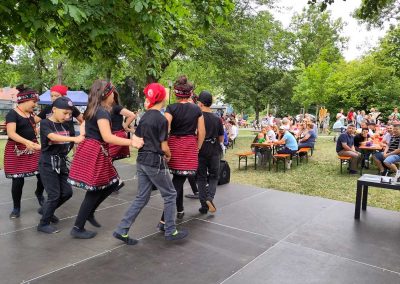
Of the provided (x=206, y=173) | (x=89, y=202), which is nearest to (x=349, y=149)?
(x=206, y=173)

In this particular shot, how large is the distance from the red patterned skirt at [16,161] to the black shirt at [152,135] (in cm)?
184

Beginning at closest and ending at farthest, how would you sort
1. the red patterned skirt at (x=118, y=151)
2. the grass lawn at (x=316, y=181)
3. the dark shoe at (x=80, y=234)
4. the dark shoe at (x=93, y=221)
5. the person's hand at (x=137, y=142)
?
the person's hand at (x=137, y=142), the dark shoe at (x=80, y=234), the dark shoe at (x=93, y=221), the red patterned skirt at (x=118, y=151), the grass lawn at (x=316, y=181)

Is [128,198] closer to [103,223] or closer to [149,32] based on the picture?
[103,223]

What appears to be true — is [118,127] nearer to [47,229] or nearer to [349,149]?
[47,229]

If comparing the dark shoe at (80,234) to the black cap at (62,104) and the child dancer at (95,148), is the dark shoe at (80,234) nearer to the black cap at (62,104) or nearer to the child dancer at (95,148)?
the child dancer at (95,148)

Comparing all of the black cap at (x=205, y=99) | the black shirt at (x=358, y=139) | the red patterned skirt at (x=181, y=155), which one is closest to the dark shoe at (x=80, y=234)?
the red patterned skirt at (x=181, y=155)

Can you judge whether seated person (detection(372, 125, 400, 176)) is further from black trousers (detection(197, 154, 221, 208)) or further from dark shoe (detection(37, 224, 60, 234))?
dark shoe (detection(37, 224, 60, 234))

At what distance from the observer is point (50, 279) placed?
300 cm

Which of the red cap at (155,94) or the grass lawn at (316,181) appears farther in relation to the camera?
the grass lawn at (316,181)

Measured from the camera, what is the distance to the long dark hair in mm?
3635

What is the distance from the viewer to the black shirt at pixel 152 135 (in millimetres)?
3668

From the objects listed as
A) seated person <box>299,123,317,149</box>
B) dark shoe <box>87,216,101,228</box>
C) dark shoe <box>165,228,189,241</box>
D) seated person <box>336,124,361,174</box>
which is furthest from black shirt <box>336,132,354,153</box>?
dark shoe <box>87,216,101,228</box>

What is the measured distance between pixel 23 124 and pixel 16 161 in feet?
1.63

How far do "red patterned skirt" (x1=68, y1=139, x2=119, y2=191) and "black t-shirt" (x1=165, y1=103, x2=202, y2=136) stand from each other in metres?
0.86
